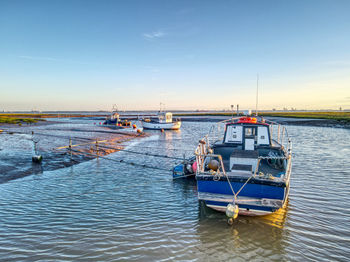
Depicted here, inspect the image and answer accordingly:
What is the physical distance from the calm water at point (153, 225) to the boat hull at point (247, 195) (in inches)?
31.3

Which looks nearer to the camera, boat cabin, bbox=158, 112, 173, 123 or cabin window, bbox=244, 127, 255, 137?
cabin window, bbox=244, 127, 255, 137

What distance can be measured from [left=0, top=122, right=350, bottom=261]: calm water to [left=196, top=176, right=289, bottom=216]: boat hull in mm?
795

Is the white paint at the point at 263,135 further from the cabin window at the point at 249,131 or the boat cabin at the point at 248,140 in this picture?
the cabin window at the point at 249,131

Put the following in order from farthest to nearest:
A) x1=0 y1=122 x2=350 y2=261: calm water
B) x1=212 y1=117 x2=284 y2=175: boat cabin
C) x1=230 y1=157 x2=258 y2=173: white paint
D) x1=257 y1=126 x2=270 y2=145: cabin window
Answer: x1=257 y1=126 x2=270 y2=145: cabin window, x1=212 y1=117 x2=284 y2=175: boat cabin, x1=230 y1=157 x2=258 y2=173: white paint, x1=0 y1=122 x2=350 y2=261: calm water

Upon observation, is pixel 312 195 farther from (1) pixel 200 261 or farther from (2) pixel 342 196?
(1) pixel 200 261

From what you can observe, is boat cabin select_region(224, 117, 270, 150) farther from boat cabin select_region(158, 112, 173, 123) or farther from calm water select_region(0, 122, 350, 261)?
boat cabin select_region(158, 112, 173, 123)

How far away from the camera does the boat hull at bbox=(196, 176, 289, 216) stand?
9.11 m

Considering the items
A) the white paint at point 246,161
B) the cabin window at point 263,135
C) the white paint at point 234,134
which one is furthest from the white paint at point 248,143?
the white paint at point 246,161

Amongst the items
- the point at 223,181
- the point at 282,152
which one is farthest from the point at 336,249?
the point at 282,152

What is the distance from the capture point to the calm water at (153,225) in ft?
26.0

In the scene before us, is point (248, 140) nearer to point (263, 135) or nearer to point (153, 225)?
point (263, 135)

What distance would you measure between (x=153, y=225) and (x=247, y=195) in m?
4.01

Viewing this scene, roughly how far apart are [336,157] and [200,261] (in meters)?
22.0

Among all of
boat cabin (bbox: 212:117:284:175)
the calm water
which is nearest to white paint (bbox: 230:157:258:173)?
boat cabin (bbox: 212:117:284:175)
